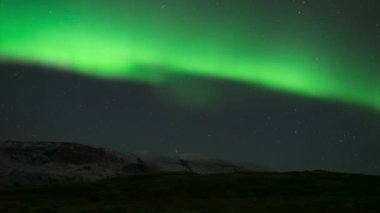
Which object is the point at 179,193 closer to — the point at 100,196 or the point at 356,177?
the point at 100,196

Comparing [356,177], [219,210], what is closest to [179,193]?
[219,210]

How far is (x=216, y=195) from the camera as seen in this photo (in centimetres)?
7431

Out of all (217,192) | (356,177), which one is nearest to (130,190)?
(217,192)

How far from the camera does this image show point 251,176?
3580 inches

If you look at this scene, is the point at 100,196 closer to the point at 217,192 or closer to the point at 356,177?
the point at 217,192

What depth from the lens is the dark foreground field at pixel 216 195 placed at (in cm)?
5481

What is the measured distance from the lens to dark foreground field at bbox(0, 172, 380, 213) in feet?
180

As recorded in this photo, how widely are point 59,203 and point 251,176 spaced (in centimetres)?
3661

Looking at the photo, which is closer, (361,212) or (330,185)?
(361,212)

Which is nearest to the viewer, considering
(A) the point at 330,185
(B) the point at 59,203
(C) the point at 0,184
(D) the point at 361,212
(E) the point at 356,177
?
(D) the point at 361,212

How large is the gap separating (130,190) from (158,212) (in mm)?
30516

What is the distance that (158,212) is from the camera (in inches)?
1988

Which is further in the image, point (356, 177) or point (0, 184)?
point (0, 184)

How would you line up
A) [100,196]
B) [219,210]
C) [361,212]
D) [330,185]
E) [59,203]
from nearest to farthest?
[361,212] < [219,210] < [59,203] < [100,196] < [330,185]
